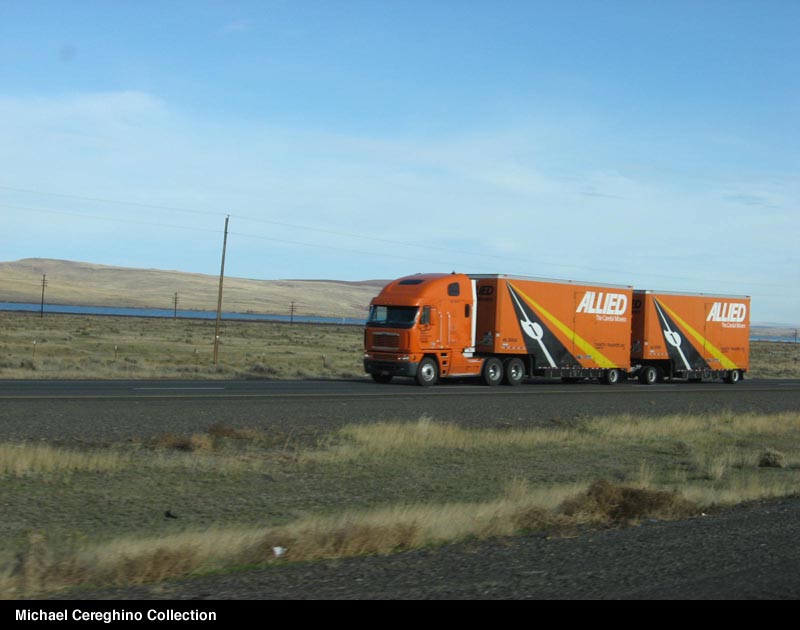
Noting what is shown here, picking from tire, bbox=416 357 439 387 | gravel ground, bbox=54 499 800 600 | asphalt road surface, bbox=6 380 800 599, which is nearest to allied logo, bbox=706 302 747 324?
tire, bbox=416 357 439 387

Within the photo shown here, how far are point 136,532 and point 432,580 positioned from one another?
436cm

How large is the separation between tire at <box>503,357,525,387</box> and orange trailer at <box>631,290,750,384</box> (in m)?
6.79

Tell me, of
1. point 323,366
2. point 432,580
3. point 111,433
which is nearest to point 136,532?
point 432,580

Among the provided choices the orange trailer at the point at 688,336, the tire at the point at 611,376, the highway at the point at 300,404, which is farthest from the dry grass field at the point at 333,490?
the orange trailer at the point at 688,336

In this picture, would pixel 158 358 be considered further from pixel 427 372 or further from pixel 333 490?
pixel 333 490

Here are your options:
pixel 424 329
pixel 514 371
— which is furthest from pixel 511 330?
pixel 424 329

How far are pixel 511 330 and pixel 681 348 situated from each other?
33.3 feet

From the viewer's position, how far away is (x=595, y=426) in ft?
71.8

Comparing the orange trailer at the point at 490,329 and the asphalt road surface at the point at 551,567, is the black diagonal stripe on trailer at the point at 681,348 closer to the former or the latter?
the orange trailer at the point at 490,329

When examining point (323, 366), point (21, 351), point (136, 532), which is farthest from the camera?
point (21, 351)

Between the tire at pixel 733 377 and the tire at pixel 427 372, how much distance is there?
55.7 ft

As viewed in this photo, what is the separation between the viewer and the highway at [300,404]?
63.4ft

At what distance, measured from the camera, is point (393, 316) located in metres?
32.9

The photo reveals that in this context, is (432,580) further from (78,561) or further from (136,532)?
(136,532)
